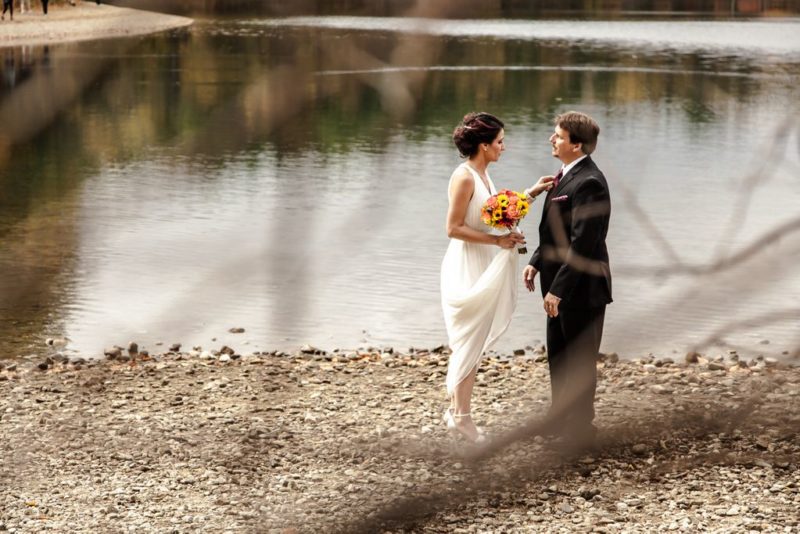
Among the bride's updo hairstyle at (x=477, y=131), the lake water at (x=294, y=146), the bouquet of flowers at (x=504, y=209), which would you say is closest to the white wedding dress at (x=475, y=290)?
the bride's updo hairstyle at (x=477, y=131)

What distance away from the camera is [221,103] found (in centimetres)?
137

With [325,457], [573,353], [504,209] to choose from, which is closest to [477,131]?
[504,209]

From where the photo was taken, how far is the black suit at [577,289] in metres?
4.68

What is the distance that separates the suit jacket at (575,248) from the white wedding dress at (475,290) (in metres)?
0.19

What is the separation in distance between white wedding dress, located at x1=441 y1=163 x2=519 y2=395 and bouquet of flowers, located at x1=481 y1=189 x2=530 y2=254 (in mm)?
231

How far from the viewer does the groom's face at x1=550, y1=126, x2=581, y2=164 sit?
16.7 ft

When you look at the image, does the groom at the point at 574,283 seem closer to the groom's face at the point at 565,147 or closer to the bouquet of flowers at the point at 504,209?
the groom's face at the point at 565,147

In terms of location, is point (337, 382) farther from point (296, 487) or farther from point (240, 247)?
point (240, 247)

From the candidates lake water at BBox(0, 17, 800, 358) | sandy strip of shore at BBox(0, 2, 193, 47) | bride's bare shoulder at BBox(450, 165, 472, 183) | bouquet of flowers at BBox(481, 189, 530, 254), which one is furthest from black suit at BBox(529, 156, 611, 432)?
sandy strip of shore at BBox(0, 2, 193, 47)

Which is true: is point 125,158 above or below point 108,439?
above

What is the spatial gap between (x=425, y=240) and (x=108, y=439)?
520cm

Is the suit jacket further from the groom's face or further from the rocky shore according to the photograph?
the rocky shore

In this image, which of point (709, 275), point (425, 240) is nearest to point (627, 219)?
point (425, 240)

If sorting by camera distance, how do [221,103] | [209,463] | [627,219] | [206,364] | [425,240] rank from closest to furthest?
1. [221,103]
2. [209,463]
3. [206,364]
4. [425,240]
5. [627,219]
